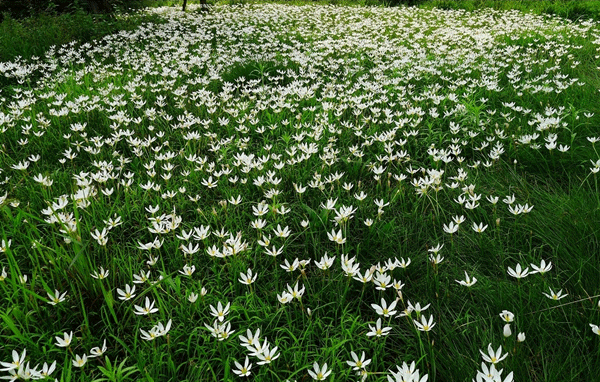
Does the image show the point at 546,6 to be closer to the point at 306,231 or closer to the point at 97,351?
the point at 306,231

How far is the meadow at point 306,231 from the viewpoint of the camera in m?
1.58

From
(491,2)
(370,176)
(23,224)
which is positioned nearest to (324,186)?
(370,176)

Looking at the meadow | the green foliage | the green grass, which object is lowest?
the meadow

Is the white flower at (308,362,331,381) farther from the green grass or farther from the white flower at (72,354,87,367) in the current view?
the green grass

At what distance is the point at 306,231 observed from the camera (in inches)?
90.6

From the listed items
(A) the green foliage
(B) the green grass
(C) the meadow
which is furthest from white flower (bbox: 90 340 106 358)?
(B) the green grass

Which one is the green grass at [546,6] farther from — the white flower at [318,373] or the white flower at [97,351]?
the white flower at [97,351]

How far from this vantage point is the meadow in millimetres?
1583

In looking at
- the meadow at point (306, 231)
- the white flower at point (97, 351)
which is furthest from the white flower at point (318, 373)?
the white flower at point (97, 351)

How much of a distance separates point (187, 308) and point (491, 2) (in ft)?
45.9

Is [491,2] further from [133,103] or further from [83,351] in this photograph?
[83,351]

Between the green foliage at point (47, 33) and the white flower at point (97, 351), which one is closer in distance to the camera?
the white flower at point (97, 351)

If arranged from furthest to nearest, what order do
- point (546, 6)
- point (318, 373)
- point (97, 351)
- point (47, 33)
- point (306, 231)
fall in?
point (546, 6), point (47, 33), point (306, 231), point (97, 351), point (318, 373)

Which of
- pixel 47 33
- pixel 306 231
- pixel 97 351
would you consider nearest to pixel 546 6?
pixel 306 231
